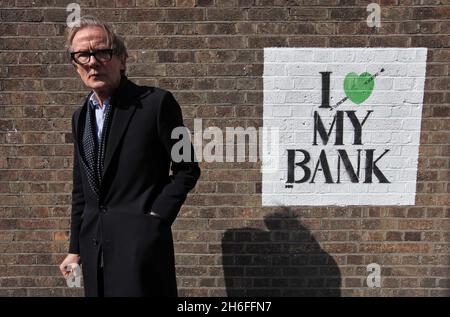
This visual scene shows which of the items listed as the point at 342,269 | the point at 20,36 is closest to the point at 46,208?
the point at 20,36

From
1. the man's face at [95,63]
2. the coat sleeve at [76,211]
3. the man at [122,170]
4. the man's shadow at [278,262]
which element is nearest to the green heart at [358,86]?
the man's shadow at [278,262]

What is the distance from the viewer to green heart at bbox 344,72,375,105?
2.95 meters

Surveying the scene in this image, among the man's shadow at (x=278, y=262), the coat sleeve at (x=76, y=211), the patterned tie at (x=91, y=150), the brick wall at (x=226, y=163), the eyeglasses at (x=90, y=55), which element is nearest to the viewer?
the eyeglasses at (x=90, y=55)

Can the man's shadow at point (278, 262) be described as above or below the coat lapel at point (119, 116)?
below

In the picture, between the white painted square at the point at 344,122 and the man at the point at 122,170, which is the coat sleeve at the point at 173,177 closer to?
the man at the point at 122,170

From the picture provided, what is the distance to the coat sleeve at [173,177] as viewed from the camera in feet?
6.40

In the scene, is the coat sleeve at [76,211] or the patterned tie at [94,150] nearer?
the patterned tie at [94,150]

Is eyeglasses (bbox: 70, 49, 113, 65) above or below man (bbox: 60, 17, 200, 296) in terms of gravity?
above

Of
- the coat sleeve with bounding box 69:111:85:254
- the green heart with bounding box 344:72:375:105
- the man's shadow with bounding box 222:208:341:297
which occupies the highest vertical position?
the green heart with bounding box 344:72:375:105

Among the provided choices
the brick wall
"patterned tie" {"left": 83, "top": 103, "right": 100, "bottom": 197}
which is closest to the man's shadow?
the brick wall

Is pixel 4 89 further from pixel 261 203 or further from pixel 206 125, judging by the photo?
pixel 261 203

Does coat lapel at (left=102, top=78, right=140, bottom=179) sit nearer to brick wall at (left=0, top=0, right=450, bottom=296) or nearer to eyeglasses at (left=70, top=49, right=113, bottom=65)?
eyeglasses at (left=70, top=49, right=113, bottom=65)

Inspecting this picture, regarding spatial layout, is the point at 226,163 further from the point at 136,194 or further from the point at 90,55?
the point at 90,55

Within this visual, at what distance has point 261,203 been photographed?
10.1 feet
